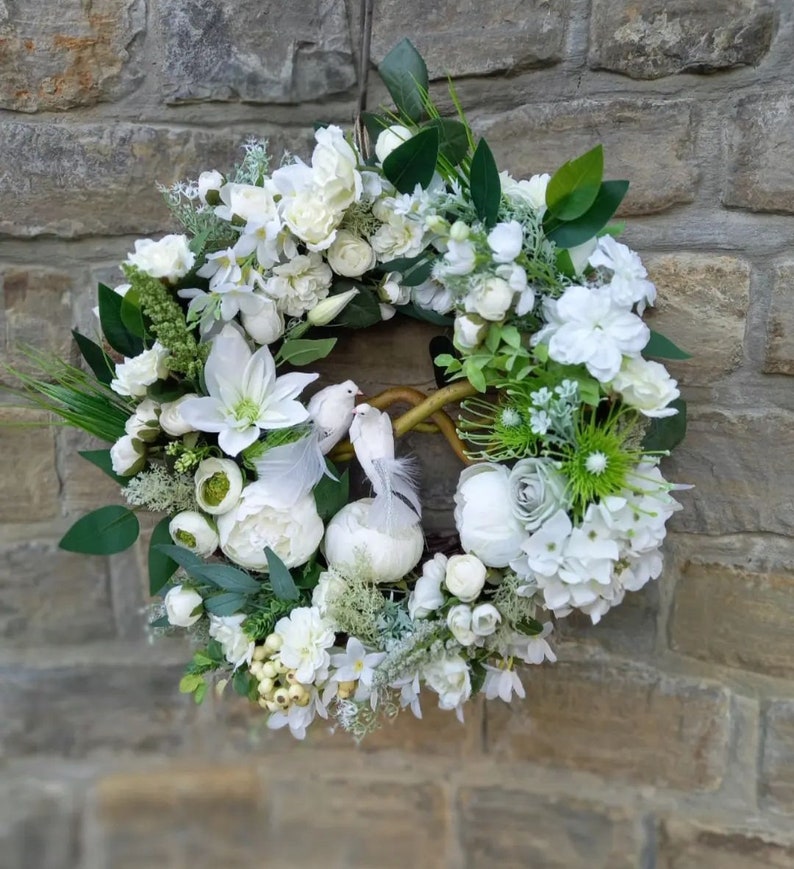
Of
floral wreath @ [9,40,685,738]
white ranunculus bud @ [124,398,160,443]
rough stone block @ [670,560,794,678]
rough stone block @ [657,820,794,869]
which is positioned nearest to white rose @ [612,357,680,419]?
floral wreath @ [9,40,685,738]

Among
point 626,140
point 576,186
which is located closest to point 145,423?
point 576,186

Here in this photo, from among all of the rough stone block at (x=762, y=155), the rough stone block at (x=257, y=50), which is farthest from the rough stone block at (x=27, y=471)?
the rough stone block at (x=762, y=155)

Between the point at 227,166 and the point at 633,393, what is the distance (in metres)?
0.66

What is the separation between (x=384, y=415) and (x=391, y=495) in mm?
100

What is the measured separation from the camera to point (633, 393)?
83cm

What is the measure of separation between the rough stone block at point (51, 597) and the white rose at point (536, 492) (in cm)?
74

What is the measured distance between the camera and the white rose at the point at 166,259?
90 cm

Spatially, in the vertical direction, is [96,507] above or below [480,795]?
above

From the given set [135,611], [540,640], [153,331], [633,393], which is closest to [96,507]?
[135,611]

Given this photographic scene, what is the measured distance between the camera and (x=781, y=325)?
0.96 metres

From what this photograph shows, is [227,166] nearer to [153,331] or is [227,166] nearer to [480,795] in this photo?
[153,331]

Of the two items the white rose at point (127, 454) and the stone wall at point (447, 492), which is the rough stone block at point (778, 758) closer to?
the stone wall at point (447, 492)

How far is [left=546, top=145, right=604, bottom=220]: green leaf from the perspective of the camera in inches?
32.3

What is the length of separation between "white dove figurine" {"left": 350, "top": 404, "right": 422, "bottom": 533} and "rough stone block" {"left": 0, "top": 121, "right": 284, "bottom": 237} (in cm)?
44
